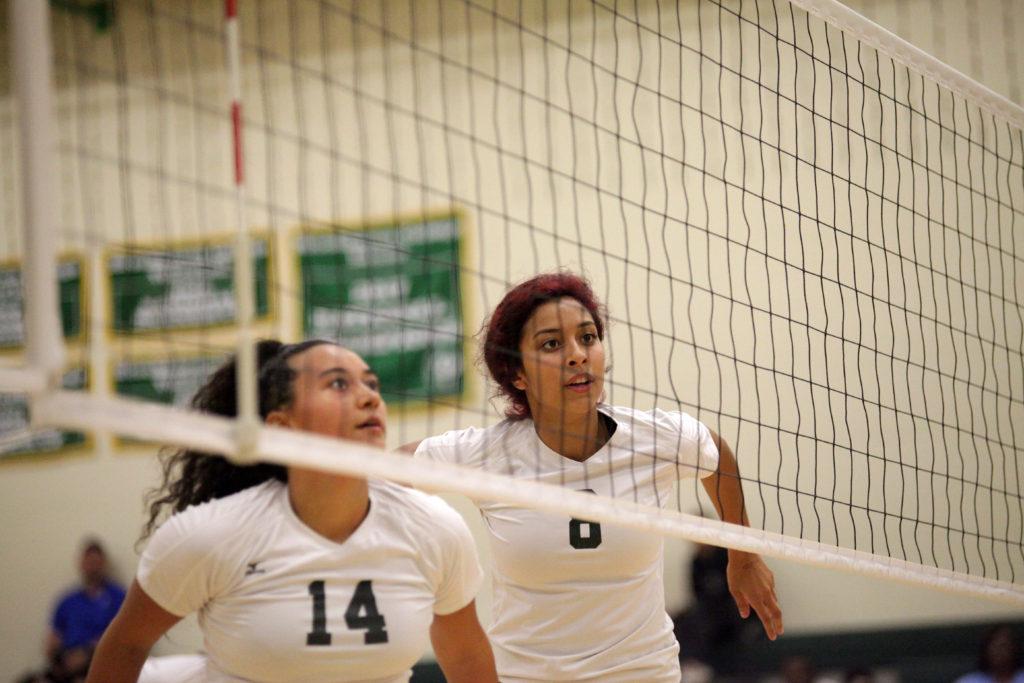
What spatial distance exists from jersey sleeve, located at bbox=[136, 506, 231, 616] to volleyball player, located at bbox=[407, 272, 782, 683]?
0.85 meters

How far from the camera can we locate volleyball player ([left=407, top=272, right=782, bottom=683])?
354cm

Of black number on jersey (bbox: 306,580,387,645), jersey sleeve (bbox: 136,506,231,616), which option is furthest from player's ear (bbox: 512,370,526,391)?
jersey sleeve (bbox: 136,506,231,616)

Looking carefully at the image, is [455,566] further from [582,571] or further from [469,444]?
[469,444]

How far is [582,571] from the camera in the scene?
140 inches

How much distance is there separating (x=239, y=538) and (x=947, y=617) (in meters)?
7.65

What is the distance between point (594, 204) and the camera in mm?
9875

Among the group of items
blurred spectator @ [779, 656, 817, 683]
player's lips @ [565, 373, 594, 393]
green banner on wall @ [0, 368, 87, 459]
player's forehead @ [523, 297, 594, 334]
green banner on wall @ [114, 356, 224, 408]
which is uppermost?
green banner on wall @ [114, 356, 224, 408]

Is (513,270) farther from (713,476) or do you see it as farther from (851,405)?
(713,476)

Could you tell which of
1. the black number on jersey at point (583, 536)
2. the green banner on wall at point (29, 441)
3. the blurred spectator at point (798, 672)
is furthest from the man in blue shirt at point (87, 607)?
the black number on jersey at point (583, 536)

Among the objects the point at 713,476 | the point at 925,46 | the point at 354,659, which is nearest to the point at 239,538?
the point at 354,659

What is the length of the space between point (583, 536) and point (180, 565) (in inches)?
47.8

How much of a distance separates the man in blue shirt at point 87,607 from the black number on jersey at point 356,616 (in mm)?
7857

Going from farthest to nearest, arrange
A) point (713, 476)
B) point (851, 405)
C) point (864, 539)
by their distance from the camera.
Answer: point (864, 539) → point (851, 405) → point (713, 476)

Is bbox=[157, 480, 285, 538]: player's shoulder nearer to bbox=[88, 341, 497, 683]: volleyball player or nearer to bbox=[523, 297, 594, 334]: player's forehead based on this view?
bbox=[88, 341, 497, 683]: volleyball player
